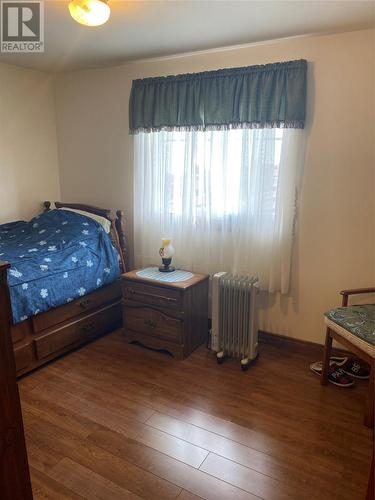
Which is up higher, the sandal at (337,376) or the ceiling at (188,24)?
the ceiling at (188,24)

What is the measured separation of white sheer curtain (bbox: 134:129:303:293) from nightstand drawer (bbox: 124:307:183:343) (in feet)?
1.87

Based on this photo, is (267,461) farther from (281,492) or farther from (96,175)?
(96,175)

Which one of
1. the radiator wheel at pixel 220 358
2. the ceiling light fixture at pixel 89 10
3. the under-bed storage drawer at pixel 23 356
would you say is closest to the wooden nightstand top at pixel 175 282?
the radiator wheel at pixel 220 358

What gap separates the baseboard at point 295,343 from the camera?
2.81 meters

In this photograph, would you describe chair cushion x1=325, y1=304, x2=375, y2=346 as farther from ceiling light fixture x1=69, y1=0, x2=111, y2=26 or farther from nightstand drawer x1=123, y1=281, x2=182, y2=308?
ceiling light fixture x1=69, y1=0, x2=111, y2=26

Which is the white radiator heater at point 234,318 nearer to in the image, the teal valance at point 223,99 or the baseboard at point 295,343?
the baseboard at point 295,343

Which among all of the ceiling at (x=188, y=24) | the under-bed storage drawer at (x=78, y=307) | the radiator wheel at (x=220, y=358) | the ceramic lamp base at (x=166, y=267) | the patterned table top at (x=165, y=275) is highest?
the ceiling at (x=188, y=24)

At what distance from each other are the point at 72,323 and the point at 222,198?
158 cm

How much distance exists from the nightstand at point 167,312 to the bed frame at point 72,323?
279 millimetres

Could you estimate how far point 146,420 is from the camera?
2104 mm

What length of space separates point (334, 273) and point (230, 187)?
41.0 inches

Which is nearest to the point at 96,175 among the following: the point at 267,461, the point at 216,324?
the point at 216,324

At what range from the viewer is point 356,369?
256 centimetres

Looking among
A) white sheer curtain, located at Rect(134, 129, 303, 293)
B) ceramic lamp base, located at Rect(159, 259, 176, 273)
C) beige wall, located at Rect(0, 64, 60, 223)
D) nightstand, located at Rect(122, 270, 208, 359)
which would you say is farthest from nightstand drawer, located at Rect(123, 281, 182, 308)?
beige wall, located at Rect(0, 64, 60, 223)
